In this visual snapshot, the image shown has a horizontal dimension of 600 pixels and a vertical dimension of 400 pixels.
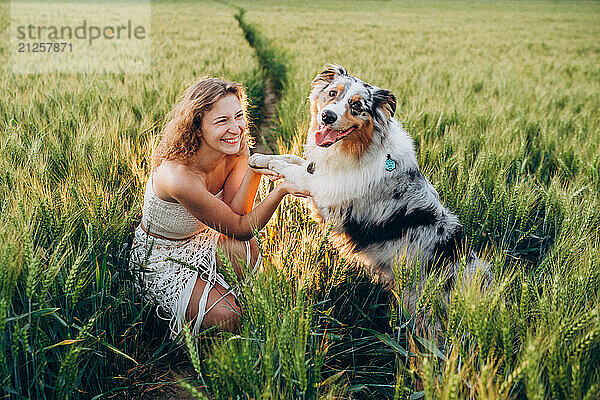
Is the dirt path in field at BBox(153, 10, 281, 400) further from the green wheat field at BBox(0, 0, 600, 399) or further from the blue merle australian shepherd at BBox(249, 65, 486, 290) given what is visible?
the blue merle australian shepherd at BBox(249, 65, 486, 290)

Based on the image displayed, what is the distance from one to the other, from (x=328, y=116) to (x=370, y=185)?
487mm

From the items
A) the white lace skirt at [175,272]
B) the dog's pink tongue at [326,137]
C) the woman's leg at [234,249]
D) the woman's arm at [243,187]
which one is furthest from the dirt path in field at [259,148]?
the dog's pink tongue at [326,137]

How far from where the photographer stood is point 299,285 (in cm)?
169

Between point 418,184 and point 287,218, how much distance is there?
897mm

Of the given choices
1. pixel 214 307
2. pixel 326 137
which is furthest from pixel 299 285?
pixel 326 137

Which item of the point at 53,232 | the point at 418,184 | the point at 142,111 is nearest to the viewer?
the point at 53,232

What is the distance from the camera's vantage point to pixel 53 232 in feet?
6.46

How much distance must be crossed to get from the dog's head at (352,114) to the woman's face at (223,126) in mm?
484

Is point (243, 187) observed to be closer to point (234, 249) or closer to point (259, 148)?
point (234, 249)

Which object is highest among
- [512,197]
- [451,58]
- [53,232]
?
[451,58]

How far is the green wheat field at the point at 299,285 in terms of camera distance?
138cm

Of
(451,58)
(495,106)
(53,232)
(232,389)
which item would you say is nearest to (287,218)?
(53,232)

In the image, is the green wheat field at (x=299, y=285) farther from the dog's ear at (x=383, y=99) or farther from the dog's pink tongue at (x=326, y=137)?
the dog's ear at (x=383, y=99)

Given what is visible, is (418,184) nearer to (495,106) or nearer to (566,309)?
(566,309)
